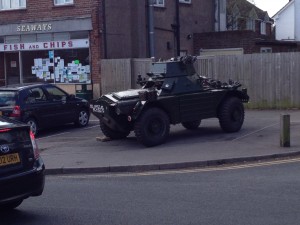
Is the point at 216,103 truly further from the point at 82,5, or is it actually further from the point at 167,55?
the point at 167,55

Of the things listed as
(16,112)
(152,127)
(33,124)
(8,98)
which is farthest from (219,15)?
(152,127)

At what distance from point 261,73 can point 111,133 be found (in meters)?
8.58

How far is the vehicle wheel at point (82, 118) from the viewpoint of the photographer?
61.5ft

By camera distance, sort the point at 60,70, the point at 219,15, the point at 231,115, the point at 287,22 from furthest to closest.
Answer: the point at 287,22 → the point at 219,15 → the point at 60,70 → the point at 231,115

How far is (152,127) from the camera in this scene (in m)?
14.2

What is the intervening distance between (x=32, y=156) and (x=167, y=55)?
22868 mm

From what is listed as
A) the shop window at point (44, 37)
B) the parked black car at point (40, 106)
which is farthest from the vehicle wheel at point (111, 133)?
the shop window at point (44, 37)

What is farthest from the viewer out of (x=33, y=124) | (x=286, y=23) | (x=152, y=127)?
(x=286, y=23)

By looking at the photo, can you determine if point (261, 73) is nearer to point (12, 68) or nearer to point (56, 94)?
point (56, 94)

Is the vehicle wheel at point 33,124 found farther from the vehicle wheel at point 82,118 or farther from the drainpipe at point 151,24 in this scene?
the drainpipe at point 151,24

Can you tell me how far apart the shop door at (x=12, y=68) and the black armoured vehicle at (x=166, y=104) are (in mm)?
13196

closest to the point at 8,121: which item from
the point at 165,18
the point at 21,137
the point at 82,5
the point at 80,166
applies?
the point at 21,137

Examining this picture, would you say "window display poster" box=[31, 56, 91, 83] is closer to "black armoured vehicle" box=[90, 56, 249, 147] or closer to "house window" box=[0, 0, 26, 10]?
"house window" box=[0, 0, 26, 10]

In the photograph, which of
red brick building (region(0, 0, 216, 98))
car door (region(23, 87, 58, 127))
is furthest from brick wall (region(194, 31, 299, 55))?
car door (region(23, 87, 58, 127))
